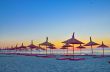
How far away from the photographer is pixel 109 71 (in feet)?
52.9

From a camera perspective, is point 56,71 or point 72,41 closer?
point 56,71

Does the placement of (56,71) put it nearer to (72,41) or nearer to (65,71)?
(65,71)

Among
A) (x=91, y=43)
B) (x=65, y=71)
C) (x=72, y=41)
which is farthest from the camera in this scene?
(x=91, y=43)

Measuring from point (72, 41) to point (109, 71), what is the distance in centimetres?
1125

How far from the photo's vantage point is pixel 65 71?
52.9 feet

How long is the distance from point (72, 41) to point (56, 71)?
11.2m

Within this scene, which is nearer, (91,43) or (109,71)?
(109,71)

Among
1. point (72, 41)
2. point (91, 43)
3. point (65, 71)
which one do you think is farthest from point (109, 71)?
point (91, 43)

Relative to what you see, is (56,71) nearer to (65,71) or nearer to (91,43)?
(65,71)

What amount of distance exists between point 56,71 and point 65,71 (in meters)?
0.70

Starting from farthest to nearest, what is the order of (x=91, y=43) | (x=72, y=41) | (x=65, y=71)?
(x=91, y=43), (x=72, y=41), (x=65, y=71)

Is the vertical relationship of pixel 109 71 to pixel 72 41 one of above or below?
below

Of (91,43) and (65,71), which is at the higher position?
(91,43)

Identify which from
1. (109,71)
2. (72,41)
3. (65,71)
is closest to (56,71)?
(65,71)
